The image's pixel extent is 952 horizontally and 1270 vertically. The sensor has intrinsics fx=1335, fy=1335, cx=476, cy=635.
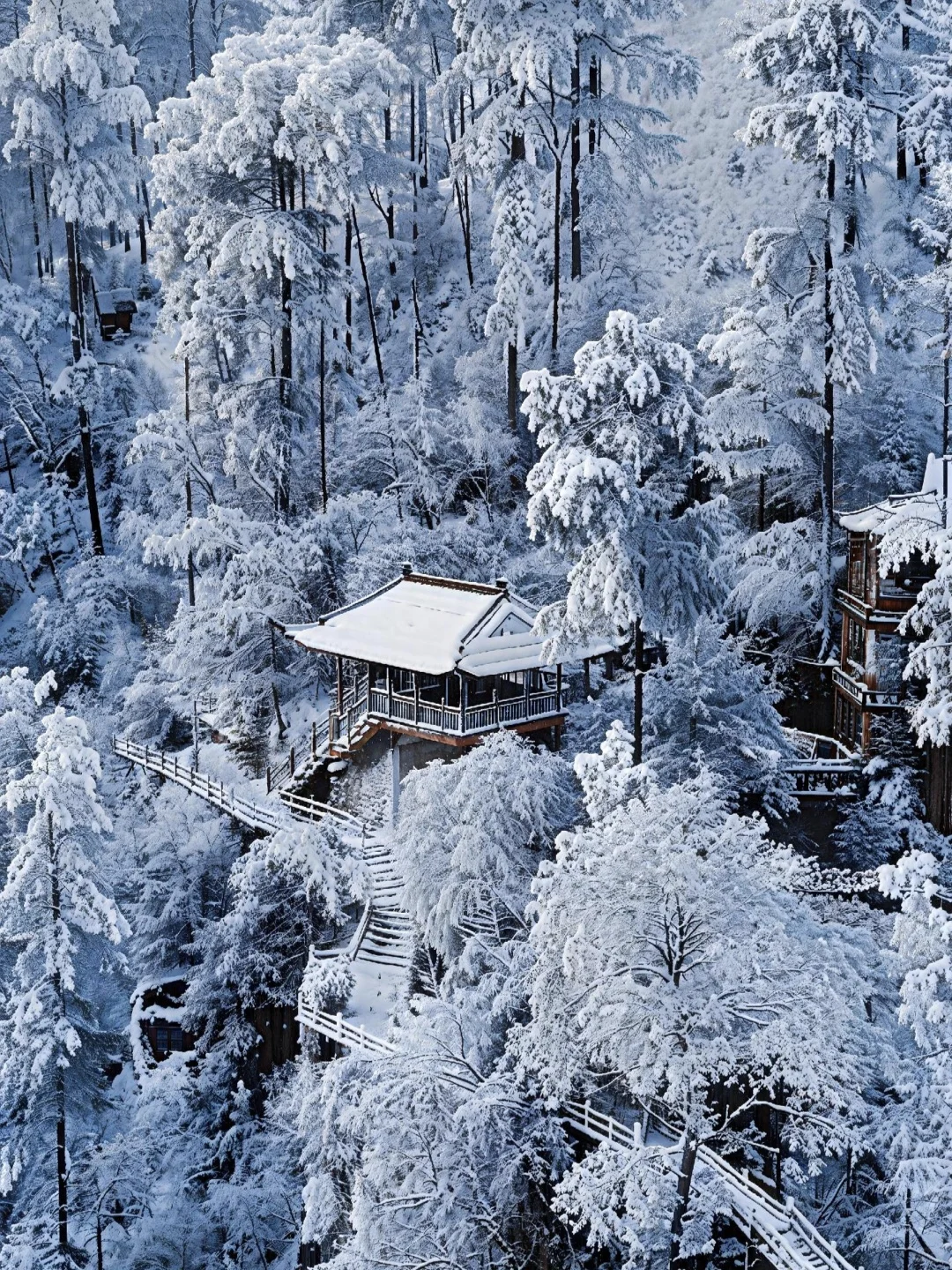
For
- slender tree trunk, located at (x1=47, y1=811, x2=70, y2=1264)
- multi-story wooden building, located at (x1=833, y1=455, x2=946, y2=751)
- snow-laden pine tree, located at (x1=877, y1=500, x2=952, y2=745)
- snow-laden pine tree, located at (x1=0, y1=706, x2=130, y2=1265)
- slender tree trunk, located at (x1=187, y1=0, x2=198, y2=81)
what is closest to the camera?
snow-laden pine tree, located at (x1=0, y1=706, x2=130, y2=1265)

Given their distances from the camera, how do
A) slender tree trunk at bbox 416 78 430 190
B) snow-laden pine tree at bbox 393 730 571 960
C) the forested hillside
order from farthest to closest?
slender tree trunk at bbox 416 78 430 190
snow-laden pine tree at bbox 393 730 571 960
the forested hillside

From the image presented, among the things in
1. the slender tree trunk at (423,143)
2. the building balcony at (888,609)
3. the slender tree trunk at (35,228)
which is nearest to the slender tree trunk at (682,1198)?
the building balcony at (888,609)

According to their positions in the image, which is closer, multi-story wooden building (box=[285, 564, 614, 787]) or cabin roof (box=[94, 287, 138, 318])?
multi-story wooden building (box=[285, 564, 614, 787])

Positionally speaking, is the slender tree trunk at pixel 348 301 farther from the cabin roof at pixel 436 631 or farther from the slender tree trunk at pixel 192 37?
the slender tree trunk at pixel 192 37

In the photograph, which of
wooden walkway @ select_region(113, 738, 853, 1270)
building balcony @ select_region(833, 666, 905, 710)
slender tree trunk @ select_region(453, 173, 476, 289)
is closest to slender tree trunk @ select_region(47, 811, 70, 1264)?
wooden walkway @ select_region(113, 738, 853, 1270)

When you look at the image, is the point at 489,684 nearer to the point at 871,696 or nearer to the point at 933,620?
the point at 871,696

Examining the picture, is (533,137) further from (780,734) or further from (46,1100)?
(46,1100)

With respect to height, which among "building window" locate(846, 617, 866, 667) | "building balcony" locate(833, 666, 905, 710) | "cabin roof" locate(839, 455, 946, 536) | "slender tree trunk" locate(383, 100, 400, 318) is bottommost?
"building balcony" locate(833, 666, 905, 710)

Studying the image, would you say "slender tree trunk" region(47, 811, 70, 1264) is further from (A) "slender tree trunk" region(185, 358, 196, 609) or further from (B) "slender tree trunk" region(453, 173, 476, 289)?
(B) "slender tree trunk" region(453, 173, 476, 289)
